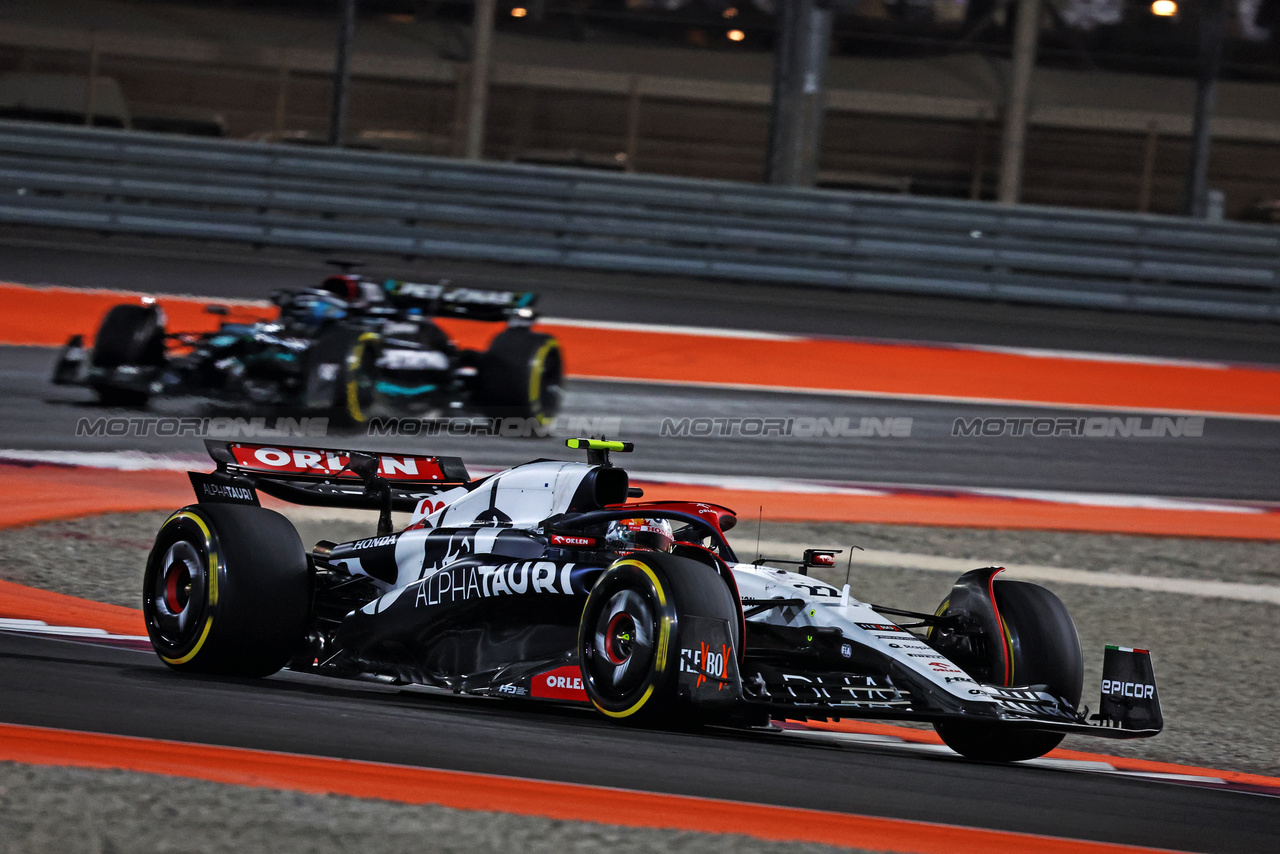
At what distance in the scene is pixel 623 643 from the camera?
4.98m

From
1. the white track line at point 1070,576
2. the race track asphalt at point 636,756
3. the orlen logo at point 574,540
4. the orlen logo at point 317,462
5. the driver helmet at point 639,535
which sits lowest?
the race track asphalt at point 636,756

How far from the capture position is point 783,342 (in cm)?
1538

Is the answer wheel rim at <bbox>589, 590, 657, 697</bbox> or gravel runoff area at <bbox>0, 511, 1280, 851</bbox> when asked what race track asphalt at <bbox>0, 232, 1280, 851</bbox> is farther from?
gravel runoff area at <bbox>0, 511, 1280, 851</bbox>

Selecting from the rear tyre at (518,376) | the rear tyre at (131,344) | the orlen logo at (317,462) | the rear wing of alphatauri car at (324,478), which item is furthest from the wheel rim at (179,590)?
the rear tyre at (518,376)

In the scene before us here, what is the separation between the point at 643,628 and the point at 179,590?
1.83 m

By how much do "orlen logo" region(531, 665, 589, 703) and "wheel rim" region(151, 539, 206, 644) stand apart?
120 cm

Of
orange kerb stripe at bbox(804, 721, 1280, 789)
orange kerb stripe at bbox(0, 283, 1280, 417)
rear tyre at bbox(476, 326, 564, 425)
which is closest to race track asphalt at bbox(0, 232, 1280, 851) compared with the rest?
rear tyre at bbox(476, 326, 564, 425)

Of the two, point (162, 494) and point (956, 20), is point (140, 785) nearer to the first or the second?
point (162, 494)

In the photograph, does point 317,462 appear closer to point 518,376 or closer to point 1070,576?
point 1070,576

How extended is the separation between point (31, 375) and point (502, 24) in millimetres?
12850

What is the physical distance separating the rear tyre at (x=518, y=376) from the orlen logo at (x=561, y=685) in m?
6.38

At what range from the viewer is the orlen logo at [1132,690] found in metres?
5.30

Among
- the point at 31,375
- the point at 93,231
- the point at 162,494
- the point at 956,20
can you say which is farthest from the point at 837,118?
the point at 162,494

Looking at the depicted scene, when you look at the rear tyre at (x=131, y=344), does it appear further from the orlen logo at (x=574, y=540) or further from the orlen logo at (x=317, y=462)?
the orlen logo at (x=574, y=540)
